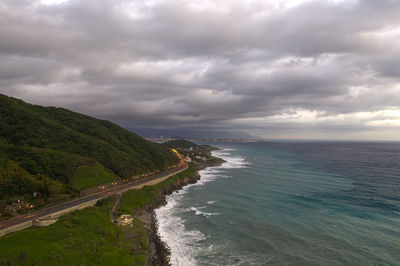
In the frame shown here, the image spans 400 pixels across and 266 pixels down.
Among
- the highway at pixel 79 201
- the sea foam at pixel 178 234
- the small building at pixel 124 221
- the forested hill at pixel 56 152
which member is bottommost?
the sea foam at pixel 178 234

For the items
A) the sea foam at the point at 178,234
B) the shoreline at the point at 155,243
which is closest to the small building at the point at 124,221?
the shoreline at the point at 155,243

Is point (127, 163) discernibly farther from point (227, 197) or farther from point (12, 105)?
point (12, 105)

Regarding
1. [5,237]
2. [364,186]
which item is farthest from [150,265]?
[364,186]

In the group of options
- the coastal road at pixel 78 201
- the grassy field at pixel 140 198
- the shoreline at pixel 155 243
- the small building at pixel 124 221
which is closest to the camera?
the shoreline at pixel 155 243

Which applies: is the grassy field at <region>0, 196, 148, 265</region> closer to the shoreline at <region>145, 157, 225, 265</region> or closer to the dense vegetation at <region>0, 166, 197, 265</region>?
the dense vegetation at <region>0, 166, 197, 265</region>

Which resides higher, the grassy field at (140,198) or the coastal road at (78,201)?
the coastal road at (78,201)

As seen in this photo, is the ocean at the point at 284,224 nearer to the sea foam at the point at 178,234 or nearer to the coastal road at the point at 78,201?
the sea foam at the point at 178,234

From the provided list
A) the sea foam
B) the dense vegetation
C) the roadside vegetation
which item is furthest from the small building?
the roadside vegetation

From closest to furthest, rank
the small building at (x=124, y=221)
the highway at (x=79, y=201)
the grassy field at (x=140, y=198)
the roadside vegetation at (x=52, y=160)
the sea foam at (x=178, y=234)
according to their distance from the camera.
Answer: the sea foam at (x=178, y=234), the highway at (x=79, y=201), the small building at (x=124, y=221), the roadside vegetation at (x=52, y=160), the grassy field at (x=140, y=198)
